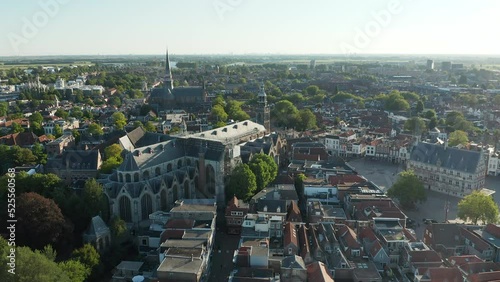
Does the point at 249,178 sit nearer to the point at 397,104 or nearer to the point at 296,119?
the point at 296,119

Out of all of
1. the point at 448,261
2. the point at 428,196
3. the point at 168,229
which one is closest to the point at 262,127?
the point at 428,196

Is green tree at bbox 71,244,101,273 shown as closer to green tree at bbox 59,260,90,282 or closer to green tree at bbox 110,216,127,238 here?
green tree at bbox 59,260,90,282

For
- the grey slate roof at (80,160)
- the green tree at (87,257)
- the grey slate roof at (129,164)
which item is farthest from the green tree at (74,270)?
the grey slate roof at (80,160)

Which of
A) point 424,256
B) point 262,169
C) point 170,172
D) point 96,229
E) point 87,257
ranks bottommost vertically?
point 87,257

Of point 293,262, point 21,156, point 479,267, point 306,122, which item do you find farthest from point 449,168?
point 21,156

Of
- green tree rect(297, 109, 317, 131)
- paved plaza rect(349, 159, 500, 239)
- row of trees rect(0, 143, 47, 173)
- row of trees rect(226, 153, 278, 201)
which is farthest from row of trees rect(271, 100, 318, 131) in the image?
row of trees rect(0, 143, 47, 173)

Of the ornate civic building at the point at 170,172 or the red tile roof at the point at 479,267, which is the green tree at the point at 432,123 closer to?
the ornate civic building at the point at 170,172
